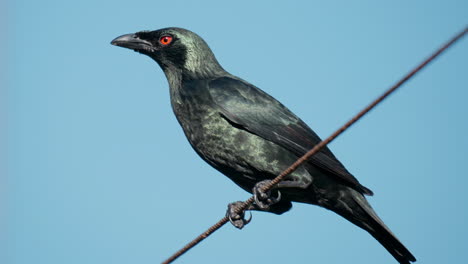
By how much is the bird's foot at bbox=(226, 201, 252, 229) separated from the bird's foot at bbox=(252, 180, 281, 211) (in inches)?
7.2

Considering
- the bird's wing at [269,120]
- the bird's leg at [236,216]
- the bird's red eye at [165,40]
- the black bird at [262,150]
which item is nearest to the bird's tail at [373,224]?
the black bird at [262,150]

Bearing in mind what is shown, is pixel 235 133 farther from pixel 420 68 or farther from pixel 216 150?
pixel 420 68

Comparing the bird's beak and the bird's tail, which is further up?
the bird's beak

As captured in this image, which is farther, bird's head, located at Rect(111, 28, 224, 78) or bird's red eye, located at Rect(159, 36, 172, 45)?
bird's red eye, located at Rect(159, 36, 172, 45)

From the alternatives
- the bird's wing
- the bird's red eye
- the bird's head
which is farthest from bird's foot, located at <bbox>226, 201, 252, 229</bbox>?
the bird's red eye

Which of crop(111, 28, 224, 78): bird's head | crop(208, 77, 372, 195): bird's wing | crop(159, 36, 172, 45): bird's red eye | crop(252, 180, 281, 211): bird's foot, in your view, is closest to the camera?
crop(252, 180, 281, 211): bird's foot

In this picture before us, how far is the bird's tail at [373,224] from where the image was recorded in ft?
20.4

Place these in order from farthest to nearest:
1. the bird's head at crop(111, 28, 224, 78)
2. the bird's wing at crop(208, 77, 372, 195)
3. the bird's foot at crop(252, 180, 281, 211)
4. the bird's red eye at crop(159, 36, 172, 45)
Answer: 1. the bird's red eye at crop(159, 36, 172, 45)
2. the bird's head at crop(111, 28, 224, 78)
3. the bird's wing at crop(208, 77, 372, 195)
4. the bird's foot at crop(252, 180, 281, 211)

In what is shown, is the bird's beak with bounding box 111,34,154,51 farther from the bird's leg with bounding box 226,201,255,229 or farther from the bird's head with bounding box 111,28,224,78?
the bird's leg with bounding box 226,201,255,229

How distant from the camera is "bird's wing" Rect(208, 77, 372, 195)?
618 centimetres

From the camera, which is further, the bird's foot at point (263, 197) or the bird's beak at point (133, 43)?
the bird's beak at point (133, 43)

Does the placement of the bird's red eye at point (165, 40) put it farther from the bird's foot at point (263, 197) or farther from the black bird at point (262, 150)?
the bird's foot at point (263, 197)

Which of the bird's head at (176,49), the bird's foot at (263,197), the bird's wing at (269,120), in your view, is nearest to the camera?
the bird's foot at (263,197)

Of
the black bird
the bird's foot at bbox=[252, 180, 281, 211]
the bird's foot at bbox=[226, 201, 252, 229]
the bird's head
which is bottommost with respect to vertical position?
the bird's foot at bbox=[226, 201, 252, 229]
